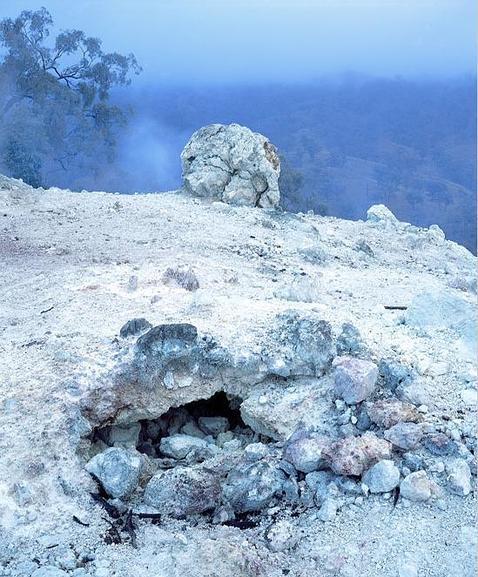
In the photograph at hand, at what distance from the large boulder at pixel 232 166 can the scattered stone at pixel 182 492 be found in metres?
7.59

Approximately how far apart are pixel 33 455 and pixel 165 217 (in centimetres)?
527

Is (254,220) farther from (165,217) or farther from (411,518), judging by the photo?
(411,518)

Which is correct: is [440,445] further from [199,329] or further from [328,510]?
[199,329]

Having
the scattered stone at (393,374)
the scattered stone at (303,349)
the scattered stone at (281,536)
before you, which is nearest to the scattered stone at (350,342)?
the scattered stone at (303,349)

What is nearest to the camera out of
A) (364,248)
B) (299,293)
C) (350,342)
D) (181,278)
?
(350,342)

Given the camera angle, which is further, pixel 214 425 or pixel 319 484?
pixel 214 425

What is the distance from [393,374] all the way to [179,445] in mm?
1189

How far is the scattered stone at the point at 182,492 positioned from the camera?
9.50 ft

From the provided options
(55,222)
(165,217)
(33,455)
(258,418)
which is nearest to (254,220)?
(165,217)

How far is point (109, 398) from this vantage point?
11.6 ft

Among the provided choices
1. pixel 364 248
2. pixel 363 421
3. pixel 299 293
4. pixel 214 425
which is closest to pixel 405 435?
pixel 363 421

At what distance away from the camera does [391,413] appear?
3.20 m

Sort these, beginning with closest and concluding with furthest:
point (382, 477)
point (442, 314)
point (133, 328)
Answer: point (382, 477) < point (133, 328) < point (442, 314)

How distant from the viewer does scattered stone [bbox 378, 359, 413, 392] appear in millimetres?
3494
